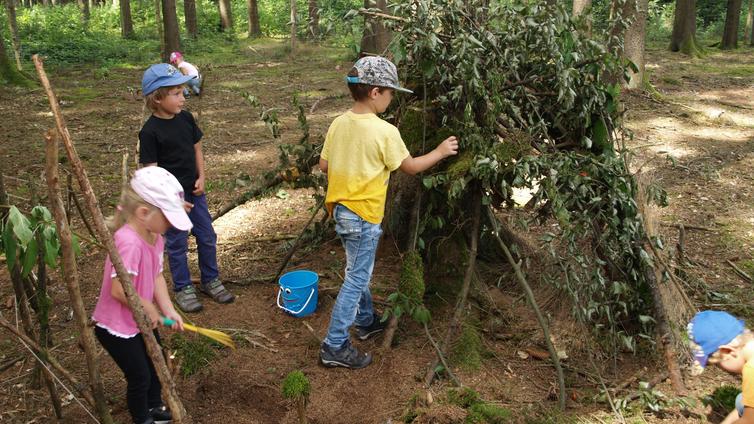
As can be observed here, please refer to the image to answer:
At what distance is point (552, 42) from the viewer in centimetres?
335

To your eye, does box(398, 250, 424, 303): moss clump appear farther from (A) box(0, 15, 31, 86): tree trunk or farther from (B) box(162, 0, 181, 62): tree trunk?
(B) box(162, 0, 181, 62): tree trunk

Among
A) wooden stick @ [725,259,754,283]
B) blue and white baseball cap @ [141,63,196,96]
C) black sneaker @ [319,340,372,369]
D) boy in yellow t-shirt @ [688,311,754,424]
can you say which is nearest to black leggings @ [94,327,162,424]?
black sneaker @ [319,340,372,369]

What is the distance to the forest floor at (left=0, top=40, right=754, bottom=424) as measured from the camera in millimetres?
3184

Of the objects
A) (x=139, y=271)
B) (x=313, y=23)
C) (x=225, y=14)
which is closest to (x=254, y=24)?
(x=225, y=14)

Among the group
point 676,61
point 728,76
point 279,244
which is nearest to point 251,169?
point 279,244

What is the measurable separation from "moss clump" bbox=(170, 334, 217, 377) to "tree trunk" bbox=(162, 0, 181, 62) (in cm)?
1076

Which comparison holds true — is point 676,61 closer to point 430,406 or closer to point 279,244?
point 279,244

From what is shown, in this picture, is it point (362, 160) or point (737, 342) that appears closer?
point (737, 342)

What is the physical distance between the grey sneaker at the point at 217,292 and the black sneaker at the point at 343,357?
1.00 meters

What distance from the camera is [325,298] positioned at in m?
4.12

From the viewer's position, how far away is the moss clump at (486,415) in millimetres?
2928

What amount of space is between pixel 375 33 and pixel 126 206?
226 cm

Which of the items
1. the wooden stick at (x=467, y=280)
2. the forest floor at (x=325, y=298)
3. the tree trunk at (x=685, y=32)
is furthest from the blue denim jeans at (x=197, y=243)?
the tree trunk at (x=685, y=32)

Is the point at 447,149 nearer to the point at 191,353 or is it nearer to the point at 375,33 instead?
the point at 375,33
